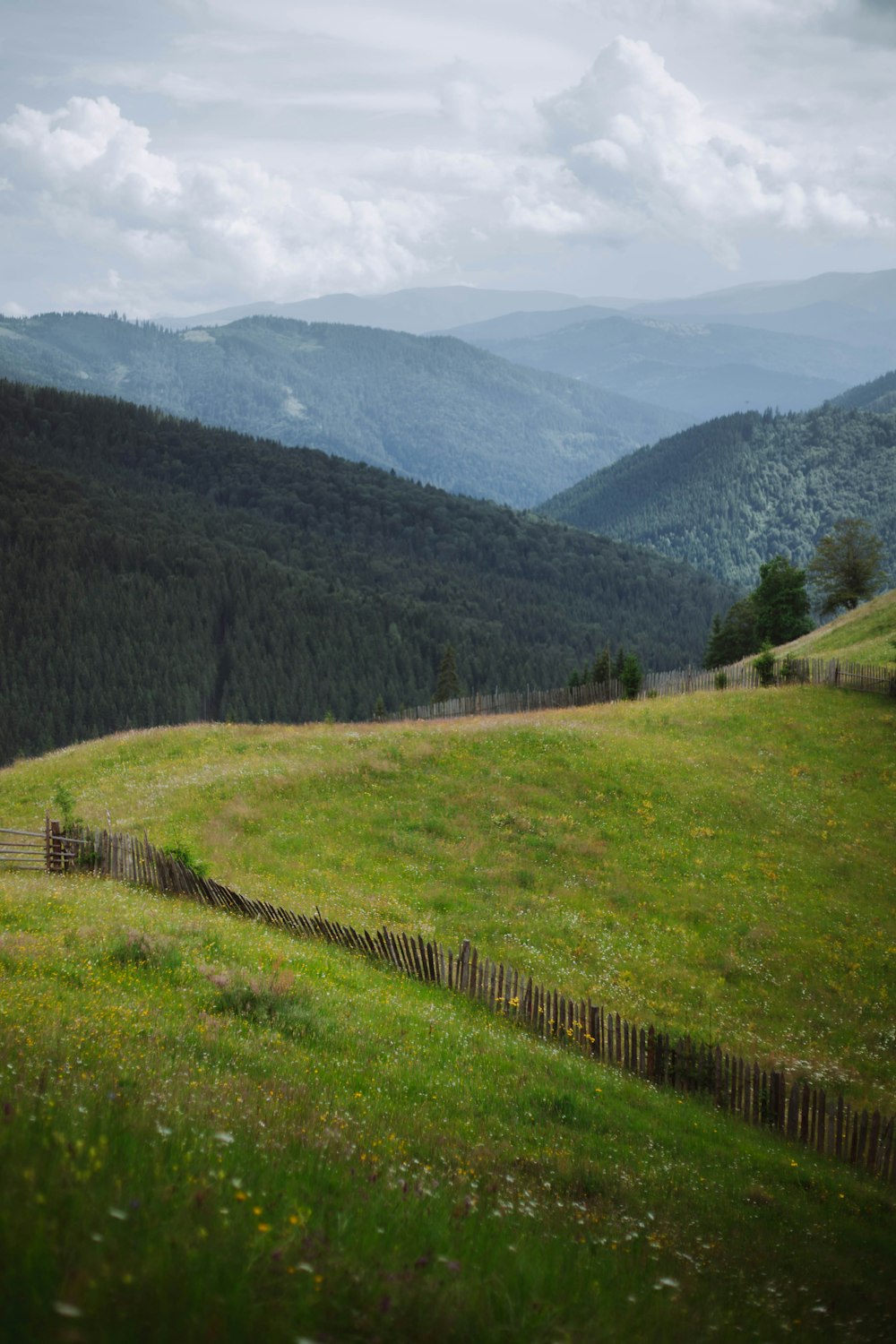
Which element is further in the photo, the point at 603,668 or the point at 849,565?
the point at 603,668

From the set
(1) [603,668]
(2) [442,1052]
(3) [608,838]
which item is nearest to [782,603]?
(1) [603,668]

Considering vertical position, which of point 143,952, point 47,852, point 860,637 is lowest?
point 47,852

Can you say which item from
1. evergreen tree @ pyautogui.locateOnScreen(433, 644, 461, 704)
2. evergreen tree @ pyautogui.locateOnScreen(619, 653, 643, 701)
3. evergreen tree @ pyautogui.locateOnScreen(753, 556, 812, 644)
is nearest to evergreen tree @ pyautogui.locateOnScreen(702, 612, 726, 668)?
evergreen tree @ pyautogui.locateOnScreen(753, 556, 812, 644)

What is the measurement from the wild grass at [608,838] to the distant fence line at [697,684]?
79.3 inches

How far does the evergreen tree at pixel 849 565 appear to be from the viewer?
97500 millimetres

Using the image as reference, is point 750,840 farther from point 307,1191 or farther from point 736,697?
point 307,1191

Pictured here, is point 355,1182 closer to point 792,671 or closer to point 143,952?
point 143,952

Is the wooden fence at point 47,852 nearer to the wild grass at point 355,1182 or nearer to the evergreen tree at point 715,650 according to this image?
the wild grass at point 355,1182

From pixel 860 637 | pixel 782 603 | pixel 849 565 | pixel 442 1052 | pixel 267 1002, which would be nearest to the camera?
pixel 267 1002

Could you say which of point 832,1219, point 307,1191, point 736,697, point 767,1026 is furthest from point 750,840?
point 307,1191

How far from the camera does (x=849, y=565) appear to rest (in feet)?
321

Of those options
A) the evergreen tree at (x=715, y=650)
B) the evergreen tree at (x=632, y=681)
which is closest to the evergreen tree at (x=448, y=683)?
the evergreen tree at (x=715, y=650)

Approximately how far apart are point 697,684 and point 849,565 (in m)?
49.4

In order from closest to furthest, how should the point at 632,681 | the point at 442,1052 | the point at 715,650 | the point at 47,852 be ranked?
the point at 442,1052 → the point at 47,852 → the point at 632,681 → the point at 715,650
